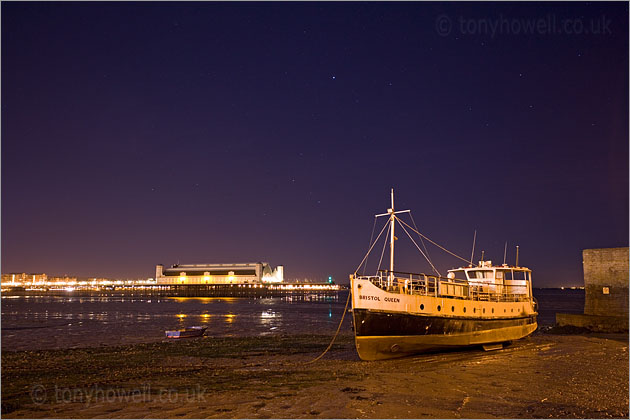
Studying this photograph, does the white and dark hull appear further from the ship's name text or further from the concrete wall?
the concrete wall

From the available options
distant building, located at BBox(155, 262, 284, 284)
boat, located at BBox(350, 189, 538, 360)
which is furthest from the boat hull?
distant building, located at BBox(155, 262, 284, 284)

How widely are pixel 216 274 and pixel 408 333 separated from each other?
165 metres

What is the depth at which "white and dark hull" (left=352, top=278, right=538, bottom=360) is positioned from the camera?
65.5 ft

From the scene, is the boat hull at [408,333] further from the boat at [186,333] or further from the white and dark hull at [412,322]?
the boat at [186,333]

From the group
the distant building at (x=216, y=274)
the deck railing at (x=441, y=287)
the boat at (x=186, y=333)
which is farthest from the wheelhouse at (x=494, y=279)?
the distant building at (x=216, y=274)

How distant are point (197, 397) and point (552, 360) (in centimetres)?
1604

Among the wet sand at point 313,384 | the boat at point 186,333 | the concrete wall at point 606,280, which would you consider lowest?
the boat at point 186,333

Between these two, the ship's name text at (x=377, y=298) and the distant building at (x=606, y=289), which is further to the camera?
the distant building at (x=606, y=289)

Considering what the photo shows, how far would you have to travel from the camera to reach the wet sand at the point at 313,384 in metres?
12.6

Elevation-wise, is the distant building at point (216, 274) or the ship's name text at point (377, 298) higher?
the ship's name text at point (377, 298)

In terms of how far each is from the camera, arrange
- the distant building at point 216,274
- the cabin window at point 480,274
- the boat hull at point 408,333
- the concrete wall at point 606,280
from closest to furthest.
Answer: the boat hull at point 408,333 < the cabin window at point 480,274 < the concrete wall at point 606,280 < the distant building at point 216,274

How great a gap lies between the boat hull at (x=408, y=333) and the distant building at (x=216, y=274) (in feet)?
513

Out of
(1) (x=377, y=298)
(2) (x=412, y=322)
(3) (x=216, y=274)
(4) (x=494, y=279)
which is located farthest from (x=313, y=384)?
(3) (x=216, y=274)

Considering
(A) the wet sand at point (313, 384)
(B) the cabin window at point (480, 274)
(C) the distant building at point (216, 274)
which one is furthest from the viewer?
(C) the distant building at point (216, 274)
